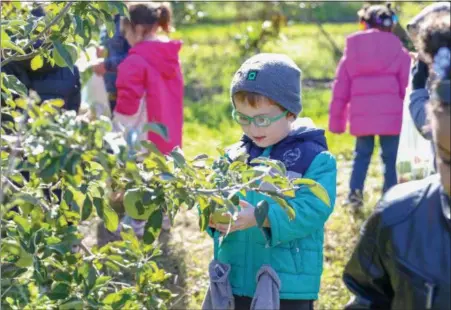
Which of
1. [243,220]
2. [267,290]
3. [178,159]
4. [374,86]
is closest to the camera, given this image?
[178,159]

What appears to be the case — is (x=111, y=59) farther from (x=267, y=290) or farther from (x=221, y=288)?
(x=267, y=290)

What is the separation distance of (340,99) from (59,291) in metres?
3.84

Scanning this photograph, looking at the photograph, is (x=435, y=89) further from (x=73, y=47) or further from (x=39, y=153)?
(x=73, y=47)

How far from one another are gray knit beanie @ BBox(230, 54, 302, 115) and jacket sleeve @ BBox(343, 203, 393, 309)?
1.05 meters

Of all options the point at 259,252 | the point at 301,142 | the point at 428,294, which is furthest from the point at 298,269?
the point at 428,294

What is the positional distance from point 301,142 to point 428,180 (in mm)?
1154

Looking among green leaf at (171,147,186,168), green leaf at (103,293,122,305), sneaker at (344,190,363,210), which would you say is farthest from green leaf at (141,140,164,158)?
sneaker at (344,190,363,210)

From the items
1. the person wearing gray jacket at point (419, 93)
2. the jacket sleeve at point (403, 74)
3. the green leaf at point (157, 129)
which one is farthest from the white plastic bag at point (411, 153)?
the green leaf at point (157, 129)

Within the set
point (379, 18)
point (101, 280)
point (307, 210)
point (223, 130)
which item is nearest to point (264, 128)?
point (307, 210)

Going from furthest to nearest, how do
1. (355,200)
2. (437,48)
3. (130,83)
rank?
(355,200), (130,83), (437,48)

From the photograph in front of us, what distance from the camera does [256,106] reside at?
10.5 feet

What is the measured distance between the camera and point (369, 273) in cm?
216

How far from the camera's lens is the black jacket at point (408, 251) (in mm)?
2006

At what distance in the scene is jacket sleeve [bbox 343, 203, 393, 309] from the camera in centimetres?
213
